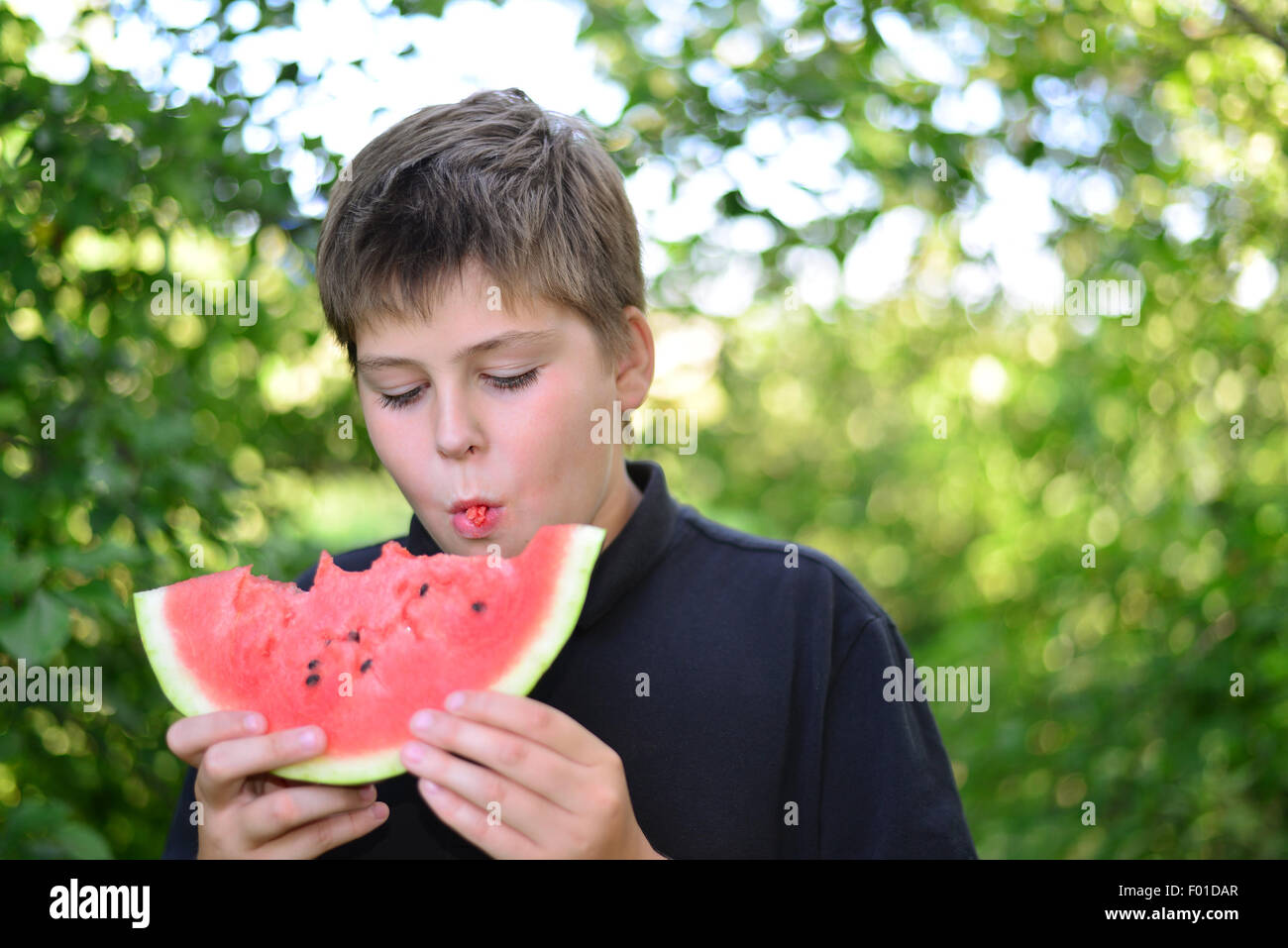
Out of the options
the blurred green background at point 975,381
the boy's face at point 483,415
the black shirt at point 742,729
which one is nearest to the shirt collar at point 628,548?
the black shirt at point 742,729

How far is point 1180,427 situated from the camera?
10.7 feet

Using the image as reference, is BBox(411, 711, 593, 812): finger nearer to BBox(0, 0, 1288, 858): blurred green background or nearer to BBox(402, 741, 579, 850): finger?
BBox(402, 741, 579, 850): finger

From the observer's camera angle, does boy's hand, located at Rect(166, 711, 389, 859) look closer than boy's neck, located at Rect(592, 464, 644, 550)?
Yes

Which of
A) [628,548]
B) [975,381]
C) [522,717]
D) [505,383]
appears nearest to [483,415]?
[505,383]

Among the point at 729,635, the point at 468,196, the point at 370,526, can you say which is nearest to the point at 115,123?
the point at 468,196

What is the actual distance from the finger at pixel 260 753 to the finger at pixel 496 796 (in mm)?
104

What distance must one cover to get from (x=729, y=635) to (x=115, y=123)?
1585 mm

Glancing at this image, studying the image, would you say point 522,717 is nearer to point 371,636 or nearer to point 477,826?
point 477,826

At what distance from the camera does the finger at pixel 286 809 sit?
117 centimetres

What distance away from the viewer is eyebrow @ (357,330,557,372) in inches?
55.1

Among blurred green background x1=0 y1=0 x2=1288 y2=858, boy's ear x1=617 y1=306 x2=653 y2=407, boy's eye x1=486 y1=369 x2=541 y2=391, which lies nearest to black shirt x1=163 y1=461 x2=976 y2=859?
boy's ear x1=617 y1=306 x2=653 y2=407

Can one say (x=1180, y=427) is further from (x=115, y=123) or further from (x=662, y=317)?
(x=115, y=123)

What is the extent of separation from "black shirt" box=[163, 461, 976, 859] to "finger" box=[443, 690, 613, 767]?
0.42 m

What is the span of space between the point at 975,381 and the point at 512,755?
3666mm
